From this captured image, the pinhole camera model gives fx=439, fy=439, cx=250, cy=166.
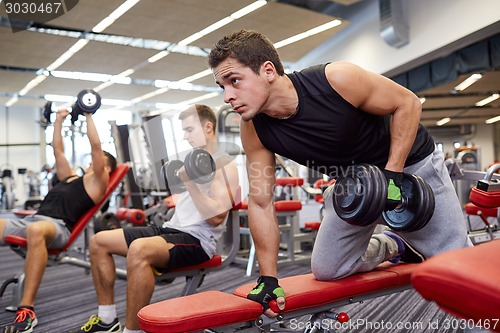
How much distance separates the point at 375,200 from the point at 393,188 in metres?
0.13

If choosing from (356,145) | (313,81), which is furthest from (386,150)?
(313,81)

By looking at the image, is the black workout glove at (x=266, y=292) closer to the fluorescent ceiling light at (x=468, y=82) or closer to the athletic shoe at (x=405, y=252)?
the athletic shoe at (x=405, y=252)

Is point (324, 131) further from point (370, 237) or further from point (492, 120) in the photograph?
point (492, 120)

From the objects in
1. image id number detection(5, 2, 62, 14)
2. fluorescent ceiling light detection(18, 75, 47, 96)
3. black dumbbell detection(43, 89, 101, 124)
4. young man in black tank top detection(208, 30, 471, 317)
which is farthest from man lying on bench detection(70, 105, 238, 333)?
fluorescent ceiling light detection(18, 75, 47, 96)

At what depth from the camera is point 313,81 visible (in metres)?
1.41

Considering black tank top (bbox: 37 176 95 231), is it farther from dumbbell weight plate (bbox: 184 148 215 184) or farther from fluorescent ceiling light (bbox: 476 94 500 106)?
fluorescent ceiling light (bbox: 476 94 500 106)

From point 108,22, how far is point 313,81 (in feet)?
15.3

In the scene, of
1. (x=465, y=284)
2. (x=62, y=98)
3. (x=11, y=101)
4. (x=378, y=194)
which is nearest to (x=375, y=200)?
(x=378, y=194)

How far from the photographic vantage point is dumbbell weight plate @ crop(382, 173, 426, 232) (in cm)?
126

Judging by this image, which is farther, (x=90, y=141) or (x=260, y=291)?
(x=90, y=141)

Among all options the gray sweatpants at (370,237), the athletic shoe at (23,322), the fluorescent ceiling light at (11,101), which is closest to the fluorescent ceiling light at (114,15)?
the athletic shoe at (23,322)

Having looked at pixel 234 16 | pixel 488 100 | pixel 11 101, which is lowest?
pixel 488 100

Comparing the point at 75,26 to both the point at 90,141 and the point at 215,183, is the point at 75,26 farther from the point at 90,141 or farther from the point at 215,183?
the point at 215,183

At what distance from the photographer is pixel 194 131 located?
6.90ft
